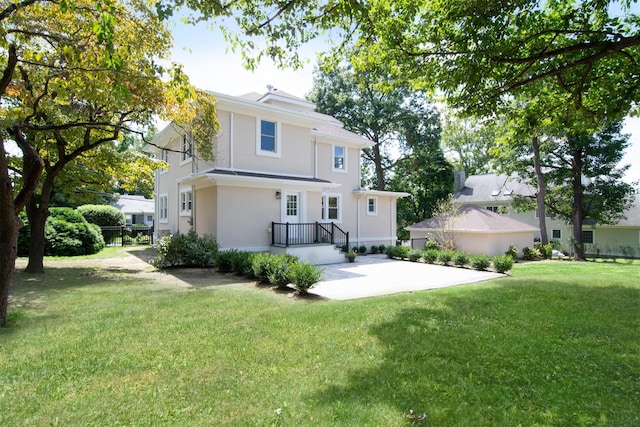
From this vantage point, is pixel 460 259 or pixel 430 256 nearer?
pixel 460 259

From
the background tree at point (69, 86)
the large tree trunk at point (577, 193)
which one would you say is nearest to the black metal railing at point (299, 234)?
the background tree at point (69, 86)

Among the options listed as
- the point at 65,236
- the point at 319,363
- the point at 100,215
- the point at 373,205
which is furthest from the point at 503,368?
the point at 100,215

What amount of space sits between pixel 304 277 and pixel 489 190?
102ft

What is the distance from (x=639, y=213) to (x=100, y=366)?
124ft

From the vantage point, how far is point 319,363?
398cm

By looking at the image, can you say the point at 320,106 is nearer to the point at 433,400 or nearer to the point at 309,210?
the point at 309,210

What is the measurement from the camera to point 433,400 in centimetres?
315

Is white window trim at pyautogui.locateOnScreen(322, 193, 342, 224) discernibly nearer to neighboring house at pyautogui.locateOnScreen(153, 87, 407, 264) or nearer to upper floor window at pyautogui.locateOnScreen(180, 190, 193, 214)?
neighboring house at pyautogui.locateOnScreen(153, 87, 407, 264)

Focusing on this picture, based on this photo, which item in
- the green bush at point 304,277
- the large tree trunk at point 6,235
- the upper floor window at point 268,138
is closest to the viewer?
the large tree trunk at point 6,235

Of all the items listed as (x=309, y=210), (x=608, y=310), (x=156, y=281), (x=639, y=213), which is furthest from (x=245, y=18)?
(x=639, y=213)

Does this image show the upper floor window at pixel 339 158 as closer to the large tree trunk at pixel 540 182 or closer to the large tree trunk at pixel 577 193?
the large tree trunk at pixel 540 182

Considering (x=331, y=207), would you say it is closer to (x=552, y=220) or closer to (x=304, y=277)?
(x=304, y=277)

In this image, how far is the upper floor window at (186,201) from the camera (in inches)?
625

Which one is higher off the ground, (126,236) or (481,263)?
(126,236)
